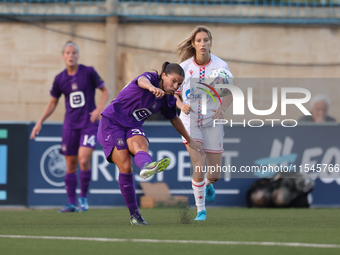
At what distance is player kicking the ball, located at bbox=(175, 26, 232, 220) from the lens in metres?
6.52

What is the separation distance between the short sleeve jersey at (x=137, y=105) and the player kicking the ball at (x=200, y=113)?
0.71m

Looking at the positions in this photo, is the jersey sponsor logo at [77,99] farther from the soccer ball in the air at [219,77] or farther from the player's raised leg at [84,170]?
the soccer ball in the air at [219,77]

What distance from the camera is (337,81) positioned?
1305 centimetres

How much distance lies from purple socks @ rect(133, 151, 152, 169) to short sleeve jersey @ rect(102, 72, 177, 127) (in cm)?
43

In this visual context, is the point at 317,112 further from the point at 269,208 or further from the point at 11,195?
the point at 11,195

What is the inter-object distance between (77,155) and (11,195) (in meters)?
1.58

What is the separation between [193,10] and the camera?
12922 millimetres

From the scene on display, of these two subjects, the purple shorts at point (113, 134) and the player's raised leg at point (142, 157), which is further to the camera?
the purple shorts at point (113, 134)

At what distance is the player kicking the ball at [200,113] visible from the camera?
6.52 m

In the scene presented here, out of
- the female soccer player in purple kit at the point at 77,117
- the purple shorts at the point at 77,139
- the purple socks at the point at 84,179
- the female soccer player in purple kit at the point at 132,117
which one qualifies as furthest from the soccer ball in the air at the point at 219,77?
the purple socks at the point at 84,179

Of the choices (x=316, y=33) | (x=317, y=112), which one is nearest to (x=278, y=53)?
(x=316, y=33)

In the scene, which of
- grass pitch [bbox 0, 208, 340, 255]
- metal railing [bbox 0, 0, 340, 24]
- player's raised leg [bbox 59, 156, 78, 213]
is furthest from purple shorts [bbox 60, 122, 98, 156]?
metal railing [bbox 0, 0, 340, 24]

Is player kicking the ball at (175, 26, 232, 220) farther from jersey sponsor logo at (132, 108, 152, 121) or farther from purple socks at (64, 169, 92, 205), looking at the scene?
purple socks at (64, 169, 92, 205)

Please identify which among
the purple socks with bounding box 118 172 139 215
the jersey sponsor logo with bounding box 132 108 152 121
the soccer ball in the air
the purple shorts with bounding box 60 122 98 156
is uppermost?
the soccer ball in the air
